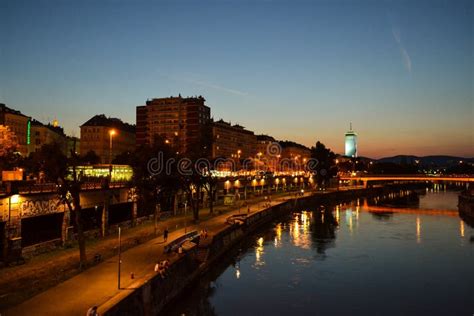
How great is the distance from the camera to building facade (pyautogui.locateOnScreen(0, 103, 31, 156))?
10435 centimetres

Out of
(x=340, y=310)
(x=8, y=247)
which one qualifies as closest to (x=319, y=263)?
(x=340, y=310)

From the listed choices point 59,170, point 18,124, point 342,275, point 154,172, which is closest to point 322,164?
point 18,124

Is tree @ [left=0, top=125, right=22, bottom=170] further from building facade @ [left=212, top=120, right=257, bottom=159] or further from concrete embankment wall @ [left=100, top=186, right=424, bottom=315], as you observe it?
building facade @ [left=212, top=120, right=257, bottom=159]

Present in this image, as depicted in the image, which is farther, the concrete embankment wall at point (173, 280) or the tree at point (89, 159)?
the tree at point (89, 159)

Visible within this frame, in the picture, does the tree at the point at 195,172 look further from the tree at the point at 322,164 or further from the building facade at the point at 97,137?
the tree at the point at 322,164

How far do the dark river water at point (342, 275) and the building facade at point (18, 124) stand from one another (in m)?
69.8

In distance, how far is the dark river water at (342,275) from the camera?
33.3 metres

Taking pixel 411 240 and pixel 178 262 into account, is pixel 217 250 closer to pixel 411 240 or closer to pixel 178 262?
pixel 178 262

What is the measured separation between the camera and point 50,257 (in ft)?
115

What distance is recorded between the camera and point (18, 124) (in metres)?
110

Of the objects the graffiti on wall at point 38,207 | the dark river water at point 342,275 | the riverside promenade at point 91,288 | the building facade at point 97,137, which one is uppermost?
the building facade at point 97,137

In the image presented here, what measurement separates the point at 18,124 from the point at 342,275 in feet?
311

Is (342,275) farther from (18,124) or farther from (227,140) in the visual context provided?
(227,140)

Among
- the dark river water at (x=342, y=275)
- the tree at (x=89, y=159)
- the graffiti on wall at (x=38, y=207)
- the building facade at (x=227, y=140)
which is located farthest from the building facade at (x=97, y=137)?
the graffiti on wall at (x=38, y=207)
